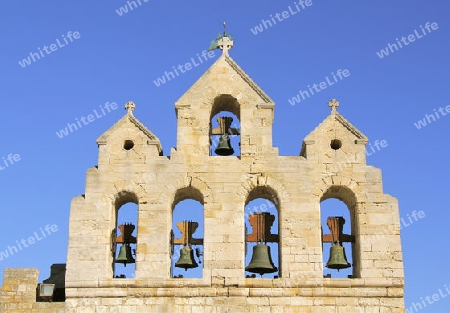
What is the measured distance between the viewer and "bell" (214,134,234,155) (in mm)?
23875

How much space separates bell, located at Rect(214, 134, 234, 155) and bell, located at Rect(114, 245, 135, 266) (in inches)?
147

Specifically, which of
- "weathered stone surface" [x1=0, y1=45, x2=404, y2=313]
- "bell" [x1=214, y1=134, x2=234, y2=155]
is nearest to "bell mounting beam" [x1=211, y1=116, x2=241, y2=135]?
"bell" [x1=214, y1=134, x2=234, y2=155]

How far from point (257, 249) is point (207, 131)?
3.42 metres

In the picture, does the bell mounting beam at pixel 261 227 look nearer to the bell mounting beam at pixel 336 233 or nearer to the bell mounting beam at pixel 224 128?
the bell mounting beam at pixel 336 233

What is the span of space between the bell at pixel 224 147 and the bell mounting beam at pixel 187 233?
238 centimetres

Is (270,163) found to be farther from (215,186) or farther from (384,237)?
(384,237)

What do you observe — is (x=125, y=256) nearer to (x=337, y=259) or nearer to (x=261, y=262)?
(x=261, y=262)

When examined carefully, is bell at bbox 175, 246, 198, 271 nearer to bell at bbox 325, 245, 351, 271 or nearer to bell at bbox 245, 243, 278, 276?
bell at bbox 245, 243, 278, 276

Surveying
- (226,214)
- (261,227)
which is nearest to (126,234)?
(226,214)

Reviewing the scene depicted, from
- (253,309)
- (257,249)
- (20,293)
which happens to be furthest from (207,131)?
Result: (20,293)

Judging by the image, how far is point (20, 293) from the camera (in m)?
21.9

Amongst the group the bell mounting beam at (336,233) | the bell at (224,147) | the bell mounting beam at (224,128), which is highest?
the bell mounting beam at (224,128)

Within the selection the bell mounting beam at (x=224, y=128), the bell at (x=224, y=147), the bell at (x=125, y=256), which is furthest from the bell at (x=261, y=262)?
the bell mounting beam at (x=224, y=128)

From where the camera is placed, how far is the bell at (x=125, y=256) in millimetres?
22438
